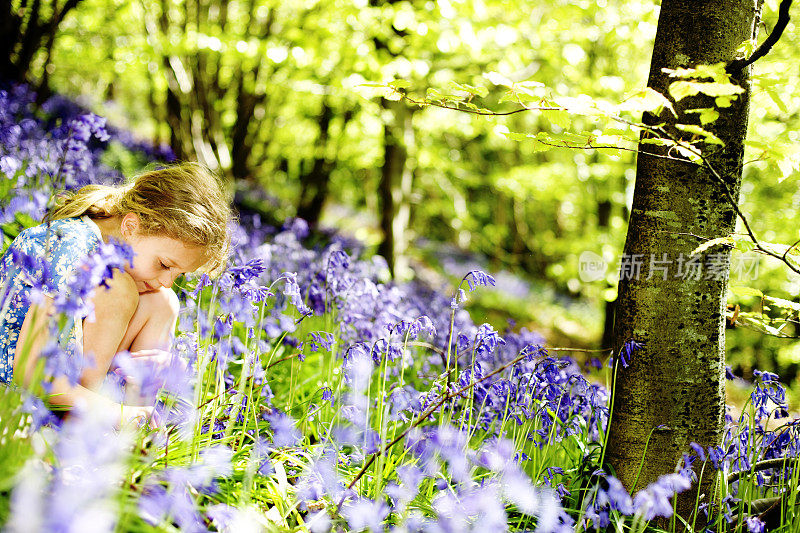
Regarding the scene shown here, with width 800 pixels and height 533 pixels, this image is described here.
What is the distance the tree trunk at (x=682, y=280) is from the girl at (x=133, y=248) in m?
1.63

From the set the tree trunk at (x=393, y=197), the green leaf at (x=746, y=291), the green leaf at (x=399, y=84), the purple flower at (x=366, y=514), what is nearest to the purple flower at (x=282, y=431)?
the purple flower at (x=366, y=514)

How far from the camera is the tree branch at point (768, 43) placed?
5.63 ft

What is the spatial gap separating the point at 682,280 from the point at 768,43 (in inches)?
32.0

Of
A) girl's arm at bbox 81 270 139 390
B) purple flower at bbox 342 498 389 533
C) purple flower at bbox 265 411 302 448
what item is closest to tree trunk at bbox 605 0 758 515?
purple flower at bbox 342 498 389 533

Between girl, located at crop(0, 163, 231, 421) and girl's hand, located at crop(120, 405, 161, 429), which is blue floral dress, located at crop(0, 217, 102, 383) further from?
girl's hand, located at crop(120, 405, 161, 429)

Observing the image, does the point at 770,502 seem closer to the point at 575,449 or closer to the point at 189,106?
the point at 575,449

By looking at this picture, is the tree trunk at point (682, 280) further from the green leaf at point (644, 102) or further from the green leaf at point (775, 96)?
the green leaf at point (644, 102)

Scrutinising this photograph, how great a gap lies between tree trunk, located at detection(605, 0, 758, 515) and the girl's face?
166 centimetres

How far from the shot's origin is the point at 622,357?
6.94 feet

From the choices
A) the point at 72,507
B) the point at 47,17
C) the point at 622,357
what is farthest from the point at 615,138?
the point at 47,17

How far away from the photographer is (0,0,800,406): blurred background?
4059 millimetres

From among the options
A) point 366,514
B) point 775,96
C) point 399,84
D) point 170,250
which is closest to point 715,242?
point 775,96

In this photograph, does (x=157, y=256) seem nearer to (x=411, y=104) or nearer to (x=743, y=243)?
(x=411, y=104)

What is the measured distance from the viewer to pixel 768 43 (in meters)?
1.79
